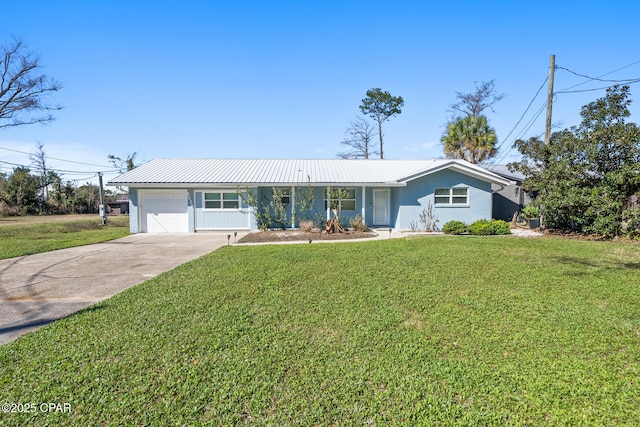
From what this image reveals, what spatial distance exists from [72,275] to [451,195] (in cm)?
1502

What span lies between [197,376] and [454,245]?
9.05 meters

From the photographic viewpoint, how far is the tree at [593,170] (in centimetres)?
1045

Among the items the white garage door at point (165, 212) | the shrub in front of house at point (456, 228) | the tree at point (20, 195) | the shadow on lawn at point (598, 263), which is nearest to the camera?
the shadow on lawn at point (598, 263)

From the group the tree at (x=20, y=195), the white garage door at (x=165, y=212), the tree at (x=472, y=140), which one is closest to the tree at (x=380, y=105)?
the tree at (x=472, y=140)

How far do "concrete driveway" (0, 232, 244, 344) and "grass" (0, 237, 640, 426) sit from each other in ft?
2.01

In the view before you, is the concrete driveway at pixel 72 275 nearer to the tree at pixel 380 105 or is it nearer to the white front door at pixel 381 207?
the white front door at pixel 381 207

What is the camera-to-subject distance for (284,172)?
1692 centimetres

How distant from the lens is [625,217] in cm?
1002

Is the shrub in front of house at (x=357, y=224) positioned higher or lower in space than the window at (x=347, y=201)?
lower

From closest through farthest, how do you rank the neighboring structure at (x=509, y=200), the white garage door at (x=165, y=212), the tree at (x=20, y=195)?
the white garage door at (x=165, y=212)
the neighboring structure at (x=509, y=200)
the tree at (x=20, y=195)

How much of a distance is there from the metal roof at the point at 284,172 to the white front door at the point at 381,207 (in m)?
0.92

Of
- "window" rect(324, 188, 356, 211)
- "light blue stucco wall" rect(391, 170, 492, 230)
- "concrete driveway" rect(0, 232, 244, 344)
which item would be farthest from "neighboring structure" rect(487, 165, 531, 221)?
"concrete driveway" rect(0, 232, 244, 344)

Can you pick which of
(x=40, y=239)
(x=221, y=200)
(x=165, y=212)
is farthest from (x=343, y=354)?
(x=40, y=239)

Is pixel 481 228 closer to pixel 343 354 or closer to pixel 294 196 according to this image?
pixel 294 196
